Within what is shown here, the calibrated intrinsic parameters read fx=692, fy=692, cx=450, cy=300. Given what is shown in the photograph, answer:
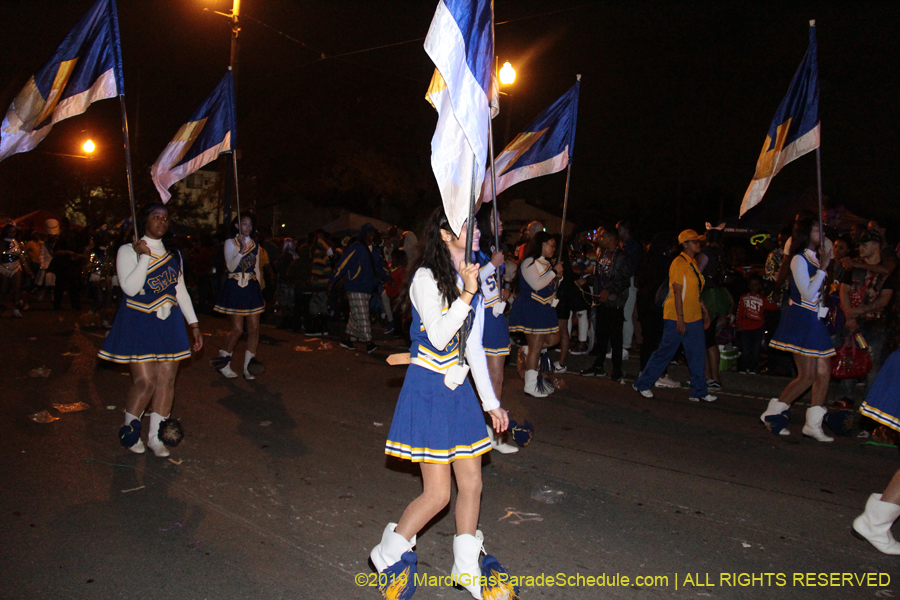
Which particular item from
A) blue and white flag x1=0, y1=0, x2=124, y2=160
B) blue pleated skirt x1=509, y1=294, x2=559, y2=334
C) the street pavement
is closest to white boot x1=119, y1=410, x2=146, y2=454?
the street pavement

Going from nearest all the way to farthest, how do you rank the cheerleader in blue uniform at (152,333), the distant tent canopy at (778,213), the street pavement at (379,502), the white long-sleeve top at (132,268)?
1. the street pavement at (379,502)
2. the white long-sleeve top at (132,268)
3. the cheerleader in blue uniform at (152,333)
4. the distant tent canopy at (778,213)

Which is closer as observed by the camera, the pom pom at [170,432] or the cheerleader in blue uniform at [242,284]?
the pom pom at [170,432]

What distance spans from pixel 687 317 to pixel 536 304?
179 cm

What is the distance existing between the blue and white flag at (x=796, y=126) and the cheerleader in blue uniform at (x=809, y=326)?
650mm

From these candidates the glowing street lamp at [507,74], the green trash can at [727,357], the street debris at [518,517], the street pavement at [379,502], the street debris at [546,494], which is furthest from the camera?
the glowing street lamp at [507,74]

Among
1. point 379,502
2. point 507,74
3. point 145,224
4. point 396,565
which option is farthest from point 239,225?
point 507,74

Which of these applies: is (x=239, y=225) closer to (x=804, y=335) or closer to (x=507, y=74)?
(x=804, y=335)

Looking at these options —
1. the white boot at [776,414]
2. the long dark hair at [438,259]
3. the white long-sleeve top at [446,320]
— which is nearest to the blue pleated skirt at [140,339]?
the long dark hair at [438,259]

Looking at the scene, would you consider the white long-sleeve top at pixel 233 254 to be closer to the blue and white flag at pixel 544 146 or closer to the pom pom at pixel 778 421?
the blue and white flag at pixel 544 146

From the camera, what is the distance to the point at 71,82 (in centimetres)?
596

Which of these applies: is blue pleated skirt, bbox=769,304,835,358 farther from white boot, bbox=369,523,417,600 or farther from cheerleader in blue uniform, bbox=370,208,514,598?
white boot, bbox=369,523,417,600

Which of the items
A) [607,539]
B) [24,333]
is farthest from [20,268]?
[607,539]

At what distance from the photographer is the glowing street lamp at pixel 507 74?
44.3 feet

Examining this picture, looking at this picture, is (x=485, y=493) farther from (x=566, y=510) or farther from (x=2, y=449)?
(x=2, y=449)
